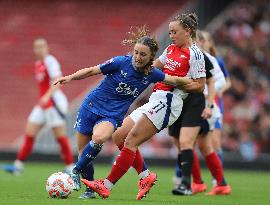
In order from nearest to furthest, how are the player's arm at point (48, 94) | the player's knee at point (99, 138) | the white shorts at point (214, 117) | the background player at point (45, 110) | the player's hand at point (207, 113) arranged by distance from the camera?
the player's knee at point (99, 138) → the player's hand at point (207, 113) → the white shorts at point (214, 117) → the player's arm at point (48, 94) → the background player at point (45, 110)

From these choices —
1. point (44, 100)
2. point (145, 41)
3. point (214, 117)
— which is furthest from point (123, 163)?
point (44, 100)

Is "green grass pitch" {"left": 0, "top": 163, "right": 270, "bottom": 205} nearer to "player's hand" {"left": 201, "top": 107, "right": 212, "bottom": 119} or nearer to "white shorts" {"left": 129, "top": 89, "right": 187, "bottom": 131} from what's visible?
"white shorts" {"left": 129, "top": 89, "right": 187, "bottom": 131}

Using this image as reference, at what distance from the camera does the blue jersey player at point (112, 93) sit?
8469 mm

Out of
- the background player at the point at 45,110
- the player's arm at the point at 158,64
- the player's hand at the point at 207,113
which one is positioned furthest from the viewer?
the background player at the point at 45,110

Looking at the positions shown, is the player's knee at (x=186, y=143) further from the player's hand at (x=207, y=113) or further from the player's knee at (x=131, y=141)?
the player's knee at (x=131, y=141)

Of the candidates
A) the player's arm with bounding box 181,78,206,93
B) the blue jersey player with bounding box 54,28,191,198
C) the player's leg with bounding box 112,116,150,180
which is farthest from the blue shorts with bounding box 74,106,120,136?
the player's arm with bounding box 181,78,206,93

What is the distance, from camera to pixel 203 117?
10078 millimetres

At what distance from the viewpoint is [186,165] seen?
9992 millimetres

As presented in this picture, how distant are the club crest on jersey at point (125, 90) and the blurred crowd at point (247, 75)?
9.48 metres

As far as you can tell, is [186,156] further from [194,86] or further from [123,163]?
[123,163]

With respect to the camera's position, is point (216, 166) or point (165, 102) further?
point (216, 166)

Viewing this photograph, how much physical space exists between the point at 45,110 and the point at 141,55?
231 inches

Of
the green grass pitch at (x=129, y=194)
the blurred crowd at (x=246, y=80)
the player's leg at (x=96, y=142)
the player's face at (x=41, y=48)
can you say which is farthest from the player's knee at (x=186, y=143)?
the blurred crowd at (x=246, y=80)

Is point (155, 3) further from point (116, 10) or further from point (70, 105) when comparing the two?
point (70, 105)
